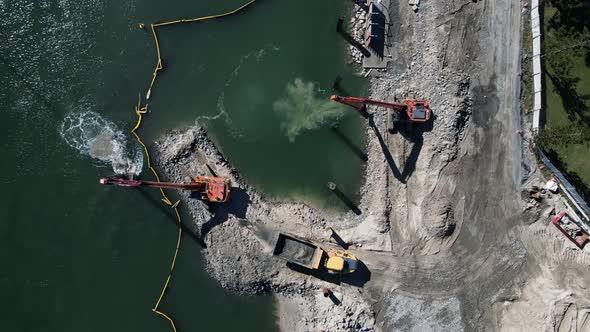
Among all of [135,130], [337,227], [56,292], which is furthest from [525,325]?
[56,292]

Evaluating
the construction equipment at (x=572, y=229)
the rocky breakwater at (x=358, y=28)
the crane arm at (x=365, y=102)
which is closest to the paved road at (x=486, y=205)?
the construction equipment at (x=572, y=229)

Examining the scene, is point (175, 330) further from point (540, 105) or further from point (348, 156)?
point (540, 105)

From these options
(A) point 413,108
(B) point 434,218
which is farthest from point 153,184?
(B) point 434,218

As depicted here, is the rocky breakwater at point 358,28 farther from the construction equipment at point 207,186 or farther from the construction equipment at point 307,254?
the construction equipment at point 307,254

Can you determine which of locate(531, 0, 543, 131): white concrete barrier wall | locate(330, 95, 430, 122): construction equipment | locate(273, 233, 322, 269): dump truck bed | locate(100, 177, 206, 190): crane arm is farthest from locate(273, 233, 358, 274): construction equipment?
locate(531, 0, 543, 131): white concrete barrier wall

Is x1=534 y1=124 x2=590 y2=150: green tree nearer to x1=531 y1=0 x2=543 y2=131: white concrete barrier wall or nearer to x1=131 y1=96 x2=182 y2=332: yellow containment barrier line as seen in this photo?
x1=531 y1=0 x2=543 y2=131: white concrete barrier wall

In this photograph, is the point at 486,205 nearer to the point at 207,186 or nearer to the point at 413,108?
the point at 413,108

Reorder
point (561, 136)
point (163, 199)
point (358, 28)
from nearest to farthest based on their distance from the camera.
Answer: point (561, 136) < point (163, 199) < point (358, 28)
